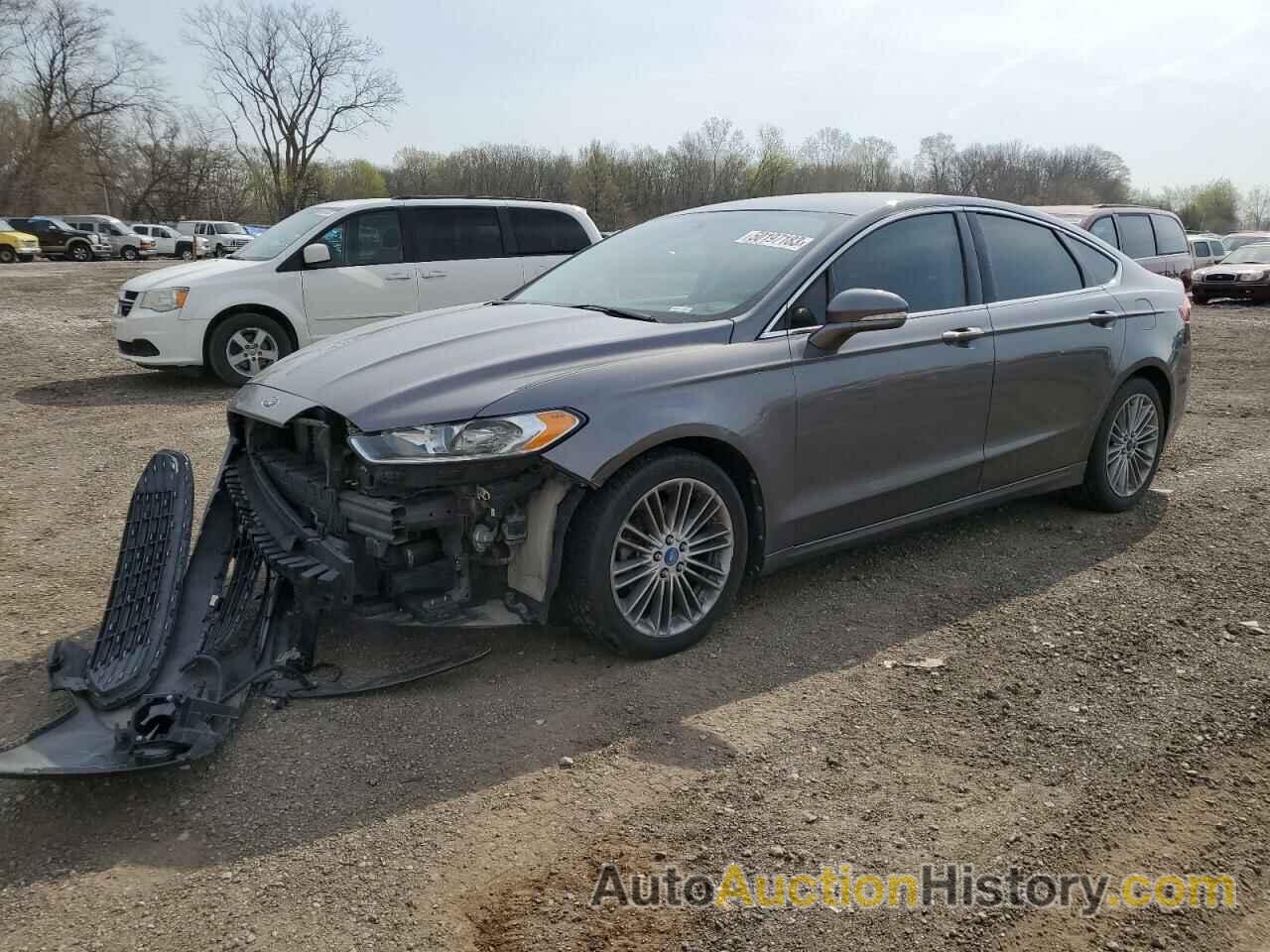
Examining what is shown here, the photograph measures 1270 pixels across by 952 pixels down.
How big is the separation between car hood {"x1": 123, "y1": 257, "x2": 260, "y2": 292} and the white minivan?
2 centimetres

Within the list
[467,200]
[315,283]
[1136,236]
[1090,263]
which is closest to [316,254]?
[315,283]

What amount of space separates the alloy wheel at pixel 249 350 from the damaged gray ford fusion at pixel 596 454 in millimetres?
5751

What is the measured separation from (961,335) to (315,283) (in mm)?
7057

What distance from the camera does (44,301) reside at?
17641 mm

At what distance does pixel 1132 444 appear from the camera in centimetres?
562

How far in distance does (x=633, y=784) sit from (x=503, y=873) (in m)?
0.53

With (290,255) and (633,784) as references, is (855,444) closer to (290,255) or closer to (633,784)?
(633,784)

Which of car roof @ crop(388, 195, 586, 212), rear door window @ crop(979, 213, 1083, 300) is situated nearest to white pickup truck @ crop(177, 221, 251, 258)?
car roof @ crop(388, 195, 586, 212)

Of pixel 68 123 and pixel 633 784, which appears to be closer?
pixel 633 784

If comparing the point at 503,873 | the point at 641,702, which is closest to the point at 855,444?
the point at 641,702

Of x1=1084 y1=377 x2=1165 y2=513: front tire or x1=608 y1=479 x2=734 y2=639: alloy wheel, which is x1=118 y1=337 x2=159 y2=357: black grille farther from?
x1=1084 y1=377 x2=1165 y2=513: front tire

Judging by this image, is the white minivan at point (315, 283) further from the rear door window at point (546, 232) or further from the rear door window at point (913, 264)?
the rear door window at point (913, 264)

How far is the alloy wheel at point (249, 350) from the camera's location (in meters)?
9.78

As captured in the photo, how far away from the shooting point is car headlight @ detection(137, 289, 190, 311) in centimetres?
952
